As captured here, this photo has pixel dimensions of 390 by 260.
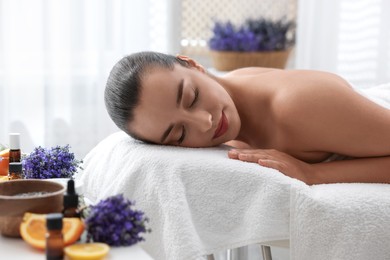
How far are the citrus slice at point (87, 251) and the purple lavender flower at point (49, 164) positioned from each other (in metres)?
0.44

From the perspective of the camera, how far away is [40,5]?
2.53 meters

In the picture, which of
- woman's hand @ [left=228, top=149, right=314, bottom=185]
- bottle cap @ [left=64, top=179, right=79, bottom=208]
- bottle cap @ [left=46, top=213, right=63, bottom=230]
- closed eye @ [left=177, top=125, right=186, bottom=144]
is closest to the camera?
bottle cap @ [left=46, top=213, right=63, bottom=230]

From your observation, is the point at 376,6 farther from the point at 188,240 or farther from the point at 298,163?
the point at 188,240

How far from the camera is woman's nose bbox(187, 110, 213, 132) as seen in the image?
1422 millimetres

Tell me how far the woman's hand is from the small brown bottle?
0.60 metres

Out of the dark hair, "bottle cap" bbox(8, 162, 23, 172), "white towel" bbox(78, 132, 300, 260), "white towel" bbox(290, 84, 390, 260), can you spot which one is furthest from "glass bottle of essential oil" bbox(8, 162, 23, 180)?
"white towel" bbox(290, 84, 390, 260)

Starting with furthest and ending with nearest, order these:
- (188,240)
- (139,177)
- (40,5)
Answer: (40,5) → (139,177) → (188,240)

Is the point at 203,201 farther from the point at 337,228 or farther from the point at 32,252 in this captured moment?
the point at 32,252

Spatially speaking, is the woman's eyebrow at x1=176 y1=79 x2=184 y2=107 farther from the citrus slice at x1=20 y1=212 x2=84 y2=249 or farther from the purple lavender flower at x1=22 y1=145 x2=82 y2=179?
the citrus slice at x1=20 y1=212 x2=84 y2=249

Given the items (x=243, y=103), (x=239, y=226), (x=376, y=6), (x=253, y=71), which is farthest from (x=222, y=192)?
(x=376, y=6)

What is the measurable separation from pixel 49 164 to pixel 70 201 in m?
0.37

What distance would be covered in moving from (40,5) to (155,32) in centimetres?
57

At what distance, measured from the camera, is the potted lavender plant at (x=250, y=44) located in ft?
9.32

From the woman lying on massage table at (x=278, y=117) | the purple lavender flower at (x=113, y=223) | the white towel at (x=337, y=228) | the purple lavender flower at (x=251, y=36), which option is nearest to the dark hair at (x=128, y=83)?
the woman lying on massage table at (x=278, y=117)
